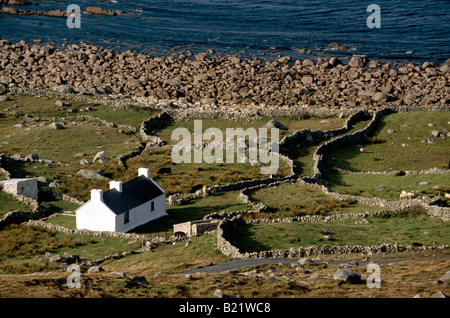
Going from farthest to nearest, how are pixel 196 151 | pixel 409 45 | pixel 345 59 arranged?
pixel 409 45
pixel 345 59
pixel 196 151

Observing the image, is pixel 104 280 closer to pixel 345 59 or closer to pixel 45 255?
pixel 45 255

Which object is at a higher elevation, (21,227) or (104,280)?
(104,280)

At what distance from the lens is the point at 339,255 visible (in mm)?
41094

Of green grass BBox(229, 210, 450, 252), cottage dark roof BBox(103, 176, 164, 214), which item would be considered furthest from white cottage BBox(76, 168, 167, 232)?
green grass BBox(229, 210, 450, 252)

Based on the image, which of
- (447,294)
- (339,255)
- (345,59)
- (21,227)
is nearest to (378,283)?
(447,294)

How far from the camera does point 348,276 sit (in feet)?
109

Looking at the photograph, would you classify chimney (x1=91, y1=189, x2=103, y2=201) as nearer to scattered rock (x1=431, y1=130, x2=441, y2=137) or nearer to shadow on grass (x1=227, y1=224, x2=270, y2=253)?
shadow on grass (x1=227, y1=224, x2=270, y2=253)

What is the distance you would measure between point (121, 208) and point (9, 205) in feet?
34.1

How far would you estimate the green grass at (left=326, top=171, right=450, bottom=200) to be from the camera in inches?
2196

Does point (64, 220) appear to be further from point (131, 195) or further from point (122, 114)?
point (122, 114)

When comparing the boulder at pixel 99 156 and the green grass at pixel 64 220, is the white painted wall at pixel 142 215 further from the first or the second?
the boulder at pixel 99 156

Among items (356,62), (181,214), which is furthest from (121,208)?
(356,62)

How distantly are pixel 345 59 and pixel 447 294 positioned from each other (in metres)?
87.3
